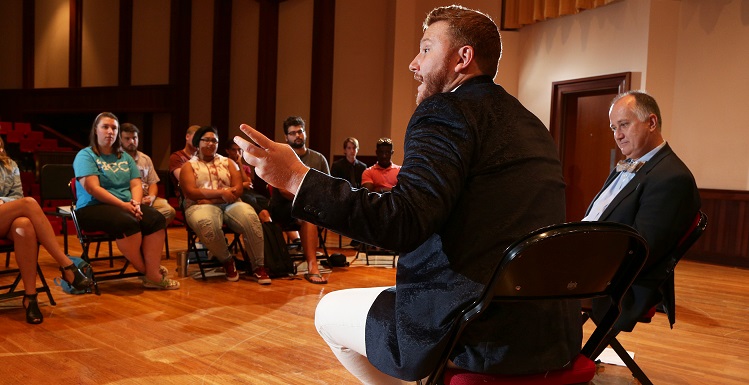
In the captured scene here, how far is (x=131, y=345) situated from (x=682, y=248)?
2.71 m

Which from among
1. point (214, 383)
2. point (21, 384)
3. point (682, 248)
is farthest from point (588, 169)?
point (21, 384)

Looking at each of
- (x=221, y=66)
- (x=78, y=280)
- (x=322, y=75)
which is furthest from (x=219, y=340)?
(x=221, y=66)

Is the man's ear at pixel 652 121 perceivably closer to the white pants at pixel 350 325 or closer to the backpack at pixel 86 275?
the white pants at pixel 350 325

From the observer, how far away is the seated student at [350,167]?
24.6 feet

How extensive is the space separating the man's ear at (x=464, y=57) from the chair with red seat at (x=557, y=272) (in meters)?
0.42

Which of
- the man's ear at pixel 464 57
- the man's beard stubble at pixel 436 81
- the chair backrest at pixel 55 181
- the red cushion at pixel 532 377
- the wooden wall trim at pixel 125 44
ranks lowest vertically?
the red cushion at pixel 532 377

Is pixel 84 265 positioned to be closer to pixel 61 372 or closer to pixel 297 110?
pixel 61 372

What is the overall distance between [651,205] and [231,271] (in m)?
3.72

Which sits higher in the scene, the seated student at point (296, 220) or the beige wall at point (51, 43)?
the beige wall at point (51, 43)

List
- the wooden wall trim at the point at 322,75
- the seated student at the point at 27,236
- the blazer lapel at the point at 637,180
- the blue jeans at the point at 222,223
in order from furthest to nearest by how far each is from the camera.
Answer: the wooden wall trim at the point at 322,75 < the blue jeans at the point at 222,223 < the seated student at the point at 27,236 < the blazer lapel at the point at 637,180

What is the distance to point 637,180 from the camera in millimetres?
2584

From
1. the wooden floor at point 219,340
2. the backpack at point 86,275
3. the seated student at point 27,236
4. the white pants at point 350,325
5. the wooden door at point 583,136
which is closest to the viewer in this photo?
the white pants at point 350,325

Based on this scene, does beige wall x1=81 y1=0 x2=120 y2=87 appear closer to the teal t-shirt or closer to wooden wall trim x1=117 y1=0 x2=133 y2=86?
wooden wall trim x1=117 y1=0 x2=133 y2=86

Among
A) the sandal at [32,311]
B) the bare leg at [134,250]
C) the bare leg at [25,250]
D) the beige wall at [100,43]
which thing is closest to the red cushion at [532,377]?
the sandal at [32,311]
